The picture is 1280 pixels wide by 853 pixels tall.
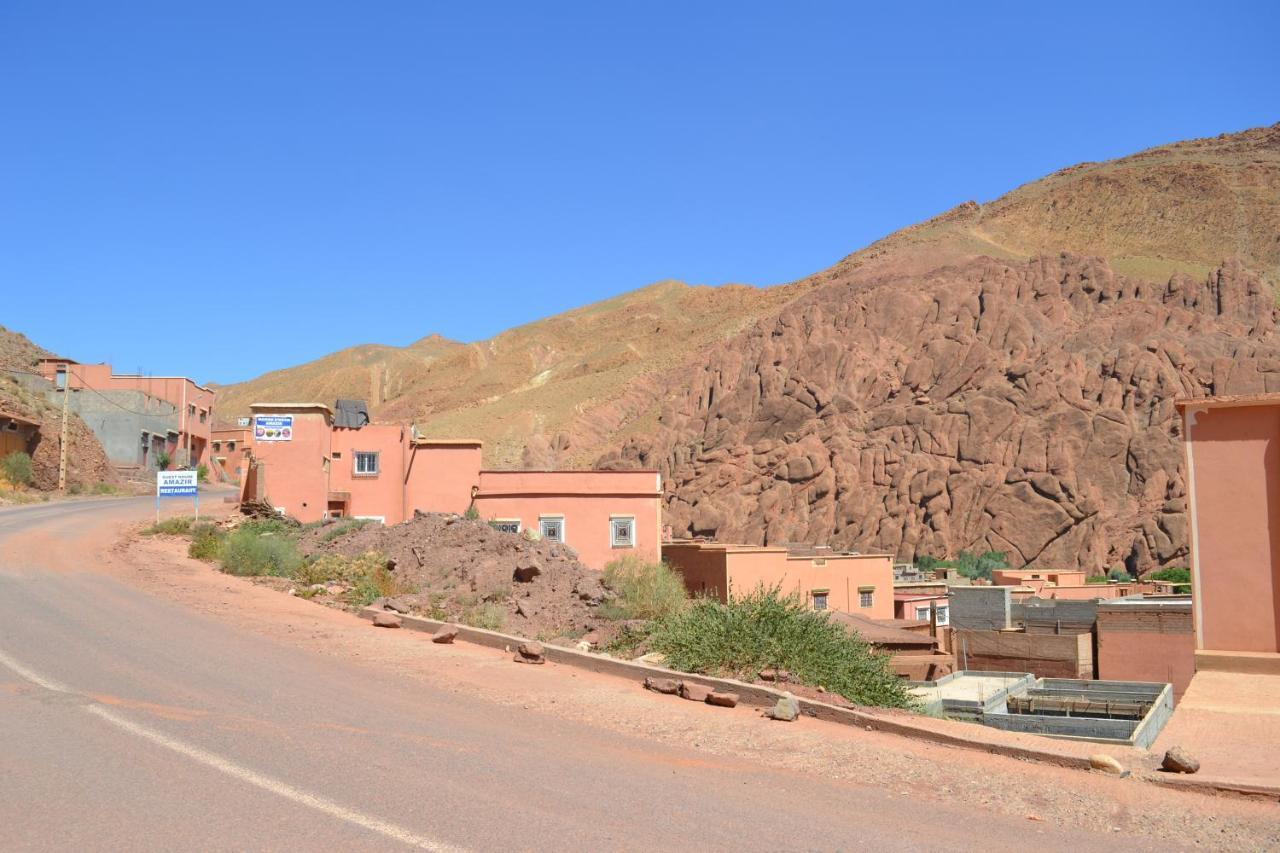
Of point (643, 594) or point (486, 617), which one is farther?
point (643, 594)

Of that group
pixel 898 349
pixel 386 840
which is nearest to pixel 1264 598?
pixel 386 840

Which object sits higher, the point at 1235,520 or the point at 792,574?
the point at 1235,520

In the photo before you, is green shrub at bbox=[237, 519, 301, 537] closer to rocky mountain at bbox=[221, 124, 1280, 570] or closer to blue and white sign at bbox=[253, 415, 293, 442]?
blue and white sign at bbox=[253, 415, 293, 442]

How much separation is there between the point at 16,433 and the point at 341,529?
24.4 metres

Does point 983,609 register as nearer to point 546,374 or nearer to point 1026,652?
point 1026,652

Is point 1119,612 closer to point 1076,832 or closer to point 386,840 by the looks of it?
point 1076,832

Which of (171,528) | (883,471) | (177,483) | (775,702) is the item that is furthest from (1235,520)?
(883,471)

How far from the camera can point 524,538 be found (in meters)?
21.8

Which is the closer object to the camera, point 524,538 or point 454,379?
point 524,538

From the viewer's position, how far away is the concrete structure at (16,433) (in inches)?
1563

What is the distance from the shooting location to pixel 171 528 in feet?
80.5

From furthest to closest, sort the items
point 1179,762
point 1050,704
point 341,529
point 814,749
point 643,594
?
point 341,529
point 1050,704
point 643,594
point 814,749
point 1179,762

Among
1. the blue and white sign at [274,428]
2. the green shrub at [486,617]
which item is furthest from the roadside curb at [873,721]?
the blue and white sign at [274,428]

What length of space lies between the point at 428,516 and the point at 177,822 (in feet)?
59.3
